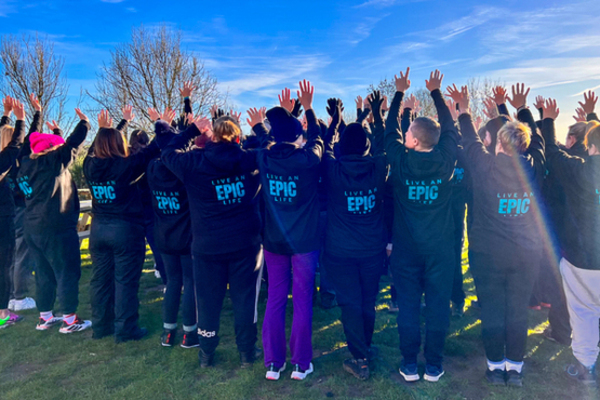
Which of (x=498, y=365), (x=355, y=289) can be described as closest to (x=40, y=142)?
(x=355, y=289)

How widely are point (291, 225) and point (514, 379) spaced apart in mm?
2396

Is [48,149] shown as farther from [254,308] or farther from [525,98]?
[525,98]

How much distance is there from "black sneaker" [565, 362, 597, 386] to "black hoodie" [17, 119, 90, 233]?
5.65 meters

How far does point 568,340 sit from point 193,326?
4.04 m

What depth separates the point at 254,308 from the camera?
375 centimetres

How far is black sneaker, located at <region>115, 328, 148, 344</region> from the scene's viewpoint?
14.2 ft

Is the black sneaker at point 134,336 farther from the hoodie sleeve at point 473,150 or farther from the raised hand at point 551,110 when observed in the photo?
the raised hand at point 551,110

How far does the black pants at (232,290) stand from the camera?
3623 millimetres

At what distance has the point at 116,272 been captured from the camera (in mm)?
4309

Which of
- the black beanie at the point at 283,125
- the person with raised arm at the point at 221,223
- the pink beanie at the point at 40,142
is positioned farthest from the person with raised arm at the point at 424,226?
the pink beanie at the point at 40,142

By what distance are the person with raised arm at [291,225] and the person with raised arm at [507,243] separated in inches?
59.8

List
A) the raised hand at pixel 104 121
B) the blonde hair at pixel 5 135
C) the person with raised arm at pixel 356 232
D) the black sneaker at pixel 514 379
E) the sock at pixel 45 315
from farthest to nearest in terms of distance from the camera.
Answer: the blonde hair at pixel 5 135 < the sock at pixel 45 315 < the raised hand at pixel 104 121 < the person with raised arm at pixel 356 232 < the black sneaker at pixel 514 379

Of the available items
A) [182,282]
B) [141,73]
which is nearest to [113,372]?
[182,282]

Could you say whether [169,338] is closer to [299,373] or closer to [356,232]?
[299,373]
